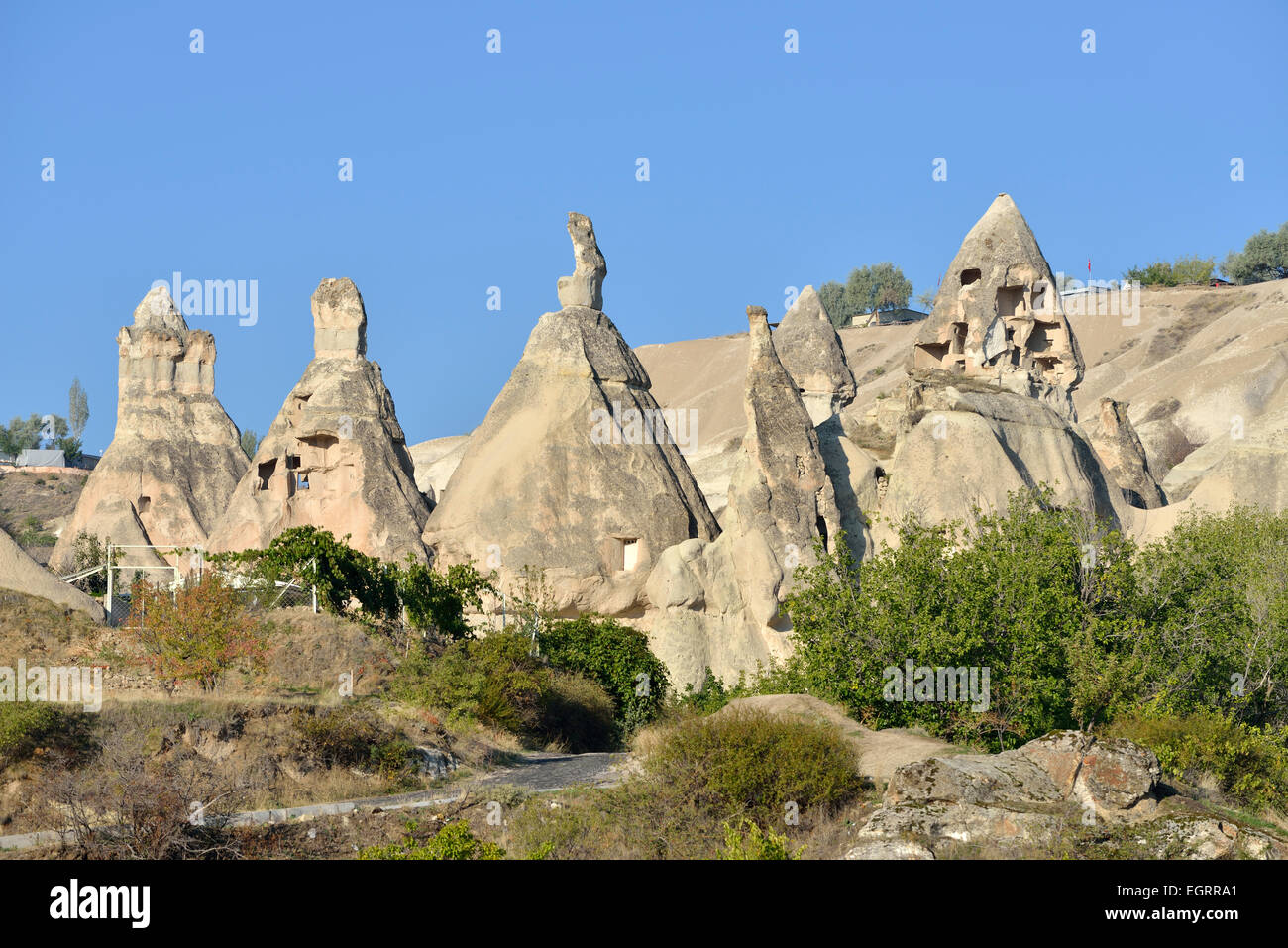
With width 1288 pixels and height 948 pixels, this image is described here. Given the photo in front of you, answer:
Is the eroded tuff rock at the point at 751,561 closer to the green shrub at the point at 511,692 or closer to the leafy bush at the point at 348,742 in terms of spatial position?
the green shrub at the point at 511,692

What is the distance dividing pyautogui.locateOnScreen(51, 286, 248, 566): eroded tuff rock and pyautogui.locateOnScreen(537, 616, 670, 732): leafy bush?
586 inches

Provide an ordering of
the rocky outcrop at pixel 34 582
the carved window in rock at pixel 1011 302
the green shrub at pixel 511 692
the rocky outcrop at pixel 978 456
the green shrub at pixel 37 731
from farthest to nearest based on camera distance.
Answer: the carved window in rock at pixel 1011 302 → the rocky outcrop at pixel 978 456 → the rocky outcrop at pixel 34 582 → the green shrub at pixel 511 692 → the green shrub at pixel 37 731

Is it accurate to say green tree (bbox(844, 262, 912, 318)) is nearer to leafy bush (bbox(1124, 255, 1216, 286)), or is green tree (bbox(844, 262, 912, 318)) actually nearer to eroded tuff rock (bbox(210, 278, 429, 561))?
leafy bush (bbox(1124, 255, 1216, 286))

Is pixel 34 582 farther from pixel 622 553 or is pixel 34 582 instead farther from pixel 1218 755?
pixel 1218 755

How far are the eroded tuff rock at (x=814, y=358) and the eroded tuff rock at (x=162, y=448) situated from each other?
14.6 metres

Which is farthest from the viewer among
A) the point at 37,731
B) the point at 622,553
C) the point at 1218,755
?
the point at 622,553

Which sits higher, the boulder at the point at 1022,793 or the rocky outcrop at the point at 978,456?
the rocky outcrop at the point at 978,456

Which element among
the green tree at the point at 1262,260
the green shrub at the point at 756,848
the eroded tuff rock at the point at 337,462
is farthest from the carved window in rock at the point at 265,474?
the green tree at the point at 1262,260

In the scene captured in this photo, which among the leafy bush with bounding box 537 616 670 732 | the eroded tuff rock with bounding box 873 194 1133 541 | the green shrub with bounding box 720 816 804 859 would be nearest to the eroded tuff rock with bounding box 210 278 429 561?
the leafy bush with bounding box 537 616 670 732

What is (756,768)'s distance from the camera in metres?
15.2

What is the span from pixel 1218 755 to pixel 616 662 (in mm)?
10280

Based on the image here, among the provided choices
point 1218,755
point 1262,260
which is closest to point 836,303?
point 1262,260

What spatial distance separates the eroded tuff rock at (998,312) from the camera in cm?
3319
